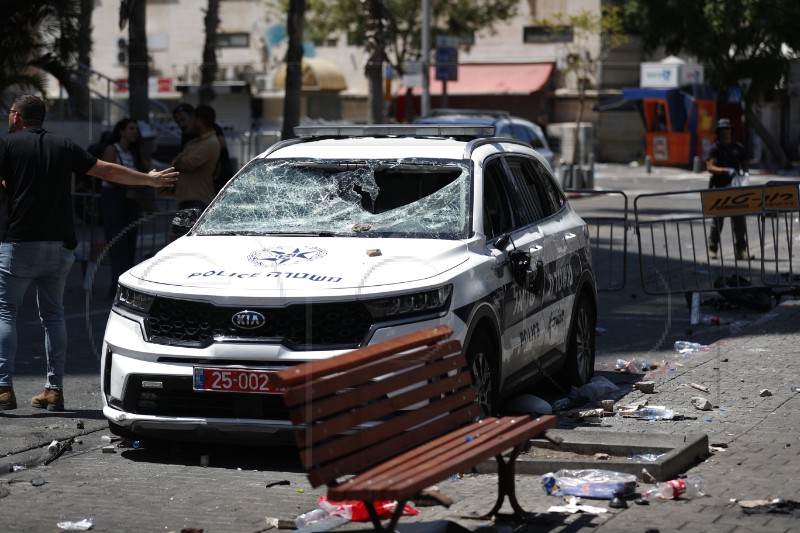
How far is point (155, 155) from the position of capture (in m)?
30.6

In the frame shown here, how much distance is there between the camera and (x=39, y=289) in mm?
8805

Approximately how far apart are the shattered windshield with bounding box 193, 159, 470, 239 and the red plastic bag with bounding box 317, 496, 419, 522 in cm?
207

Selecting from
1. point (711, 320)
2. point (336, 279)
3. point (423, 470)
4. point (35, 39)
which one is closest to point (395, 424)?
point (423, 470)

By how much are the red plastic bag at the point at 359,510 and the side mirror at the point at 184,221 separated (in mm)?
2808

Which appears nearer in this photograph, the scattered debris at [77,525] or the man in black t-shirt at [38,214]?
the scattered debris at [77,525]

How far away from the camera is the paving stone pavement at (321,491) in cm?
591

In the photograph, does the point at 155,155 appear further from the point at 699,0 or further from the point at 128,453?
the point at 128,453

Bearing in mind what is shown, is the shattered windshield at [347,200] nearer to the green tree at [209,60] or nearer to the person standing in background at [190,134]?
the person standing in background at [190,134]

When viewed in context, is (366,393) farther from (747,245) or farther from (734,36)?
(734,36)

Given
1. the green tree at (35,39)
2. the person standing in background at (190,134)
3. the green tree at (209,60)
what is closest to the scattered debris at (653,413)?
the person standing in background at (190,134)

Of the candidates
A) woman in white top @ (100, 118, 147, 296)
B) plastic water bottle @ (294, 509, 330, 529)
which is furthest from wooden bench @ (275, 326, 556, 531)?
woman in white top @ (100, 118, 147, 296)

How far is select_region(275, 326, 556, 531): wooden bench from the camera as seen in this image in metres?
5.03

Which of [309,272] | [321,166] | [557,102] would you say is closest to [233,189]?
[321,166]

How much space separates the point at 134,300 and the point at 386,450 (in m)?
2.39
